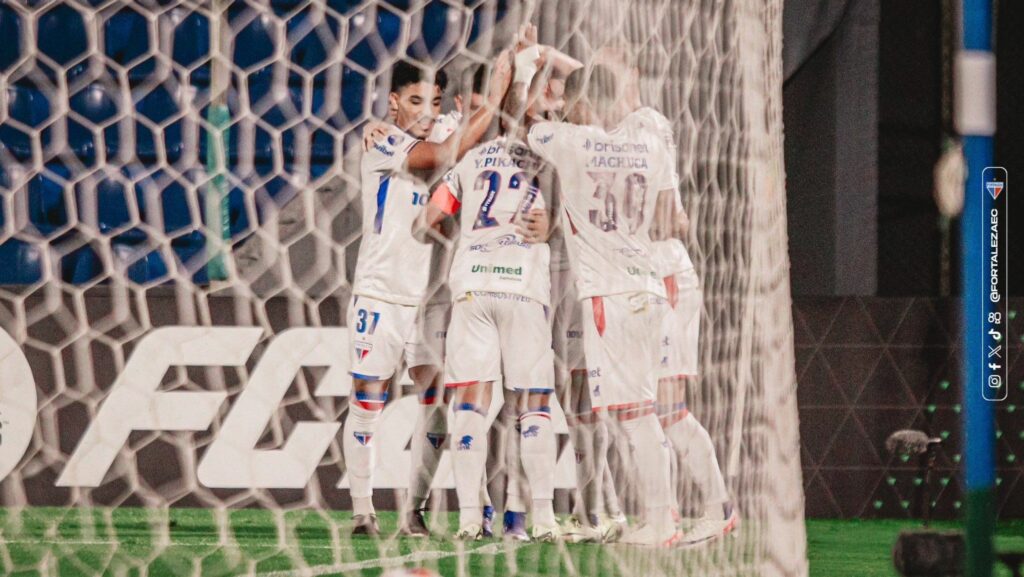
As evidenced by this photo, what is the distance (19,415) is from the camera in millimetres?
3393

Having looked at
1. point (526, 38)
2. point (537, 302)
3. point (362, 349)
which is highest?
point (526, 38)

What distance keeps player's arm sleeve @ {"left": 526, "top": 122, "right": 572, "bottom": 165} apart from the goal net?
229mm

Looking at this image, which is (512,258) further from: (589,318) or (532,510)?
(532,510)

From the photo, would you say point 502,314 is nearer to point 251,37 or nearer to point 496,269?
point 496,269

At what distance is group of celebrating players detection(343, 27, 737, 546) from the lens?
305 cm

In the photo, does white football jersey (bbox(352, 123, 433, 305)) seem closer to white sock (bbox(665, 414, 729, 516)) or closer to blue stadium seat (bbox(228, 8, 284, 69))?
blue stadium seat (bbox(228, 8, 284, 69))

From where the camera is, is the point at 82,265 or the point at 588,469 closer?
the point at 82,265

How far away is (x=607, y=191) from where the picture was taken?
311cm

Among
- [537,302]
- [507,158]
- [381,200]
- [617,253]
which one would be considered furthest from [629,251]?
[381,200]

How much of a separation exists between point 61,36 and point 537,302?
1.28 m

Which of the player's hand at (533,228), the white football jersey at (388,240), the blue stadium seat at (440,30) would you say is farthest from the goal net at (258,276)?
the player's hand at (533,228)

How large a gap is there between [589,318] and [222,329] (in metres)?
1.24

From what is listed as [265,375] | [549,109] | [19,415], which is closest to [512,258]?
[549,109]

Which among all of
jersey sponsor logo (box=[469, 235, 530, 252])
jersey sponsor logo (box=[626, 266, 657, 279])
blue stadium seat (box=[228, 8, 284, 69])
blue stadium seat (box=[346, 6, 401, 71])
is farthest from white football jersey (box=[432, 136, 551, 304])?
blue stadium seat (box=[228, 8, 284, 69])
